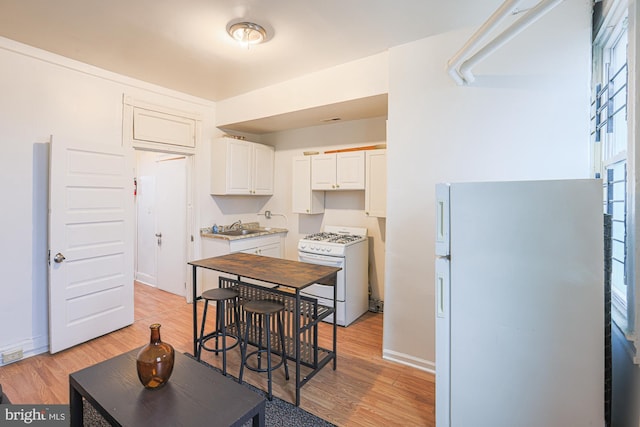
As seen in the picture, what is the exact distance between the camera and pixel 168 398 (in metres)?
1.42

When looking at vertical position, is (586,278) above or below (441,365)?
above

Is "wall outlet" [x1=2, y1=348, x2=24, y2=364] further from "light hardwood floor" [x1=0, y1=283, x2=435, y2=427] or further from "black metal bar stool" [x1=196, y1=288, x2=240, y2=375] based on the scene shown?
"black metal bar stool" [x1=196, y1=288, x2=240, y2=375]

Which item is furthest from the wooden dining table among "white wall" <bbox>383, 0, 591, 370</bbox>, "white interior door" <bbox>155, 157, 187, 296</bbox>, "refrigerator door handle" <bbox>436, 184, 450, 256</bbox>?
"white interior door" <bbox>155, 157, 187, 296</bbox>

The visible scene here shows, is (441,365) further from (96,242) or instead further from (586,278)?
(96,242)

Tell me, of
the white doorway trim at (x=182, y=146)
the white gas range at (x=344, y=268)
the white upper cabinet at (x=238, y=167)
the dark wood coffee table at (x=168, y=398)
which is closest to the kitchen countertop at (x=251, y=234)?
the white doorway trim at (x=182, y=146)

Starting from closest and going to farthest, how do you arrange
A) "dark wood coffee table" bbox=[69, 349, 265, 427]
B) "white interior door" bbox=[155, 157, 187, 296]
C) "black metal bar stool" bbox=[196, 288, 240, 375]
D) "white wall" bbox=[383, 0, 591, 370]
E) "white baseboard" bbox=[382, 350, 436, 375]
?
"dark wood coffee table" bbox=[69, 349, 265, 427]
"white wall" bbox=[383, 0, 591, 370]
"black metal bar stool" bbox=[196, 288, 240, 375]
"white baseboard" bbox=[382, 350, 436, 375]
"white interior door" bbox=[155, 157, 187, 296]

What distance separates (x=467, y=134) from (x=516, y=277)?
4.29ft

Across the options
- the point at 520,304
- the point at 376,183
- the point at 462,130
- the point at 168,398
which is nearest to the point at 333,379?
the point at 168,398

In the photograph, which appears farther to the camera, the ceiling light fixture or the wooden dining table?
the ceiling light fixture

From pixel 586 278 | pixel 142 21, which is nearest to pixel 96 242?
pixel 142 21

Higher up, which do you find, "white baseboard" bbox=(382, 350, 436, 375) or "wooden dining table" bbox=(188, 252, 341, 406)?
"wooden dining table" bbox=(188, 252, 341, 406)

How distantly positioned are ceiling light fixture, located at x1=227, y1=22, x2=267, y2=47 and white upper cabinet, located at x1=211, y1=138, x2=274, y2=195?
5.88ft

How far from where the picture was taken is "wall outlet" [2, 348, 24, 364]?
2668mm

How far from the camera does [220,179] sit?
429 centimetres
